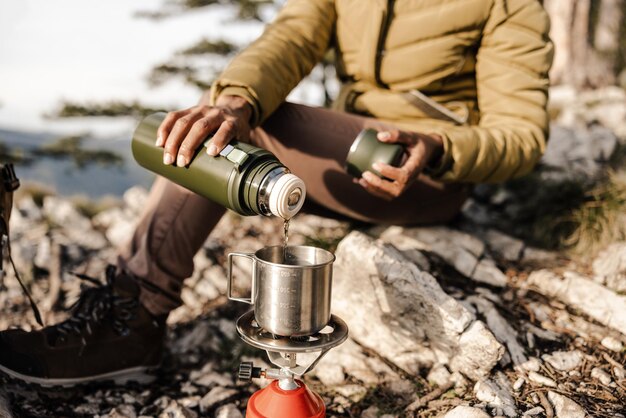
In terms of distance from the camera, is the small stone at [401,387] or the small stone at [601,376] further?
the small stone at [401,387]

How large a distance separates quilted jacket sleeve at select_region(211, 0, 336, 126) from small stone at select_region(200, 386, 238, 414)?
4.50 feet

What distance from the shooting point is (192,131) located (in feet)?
6.52

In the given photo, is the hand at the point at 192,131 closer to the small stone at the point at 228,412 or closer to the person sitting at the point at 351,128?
the person sitting at the point at 351,128

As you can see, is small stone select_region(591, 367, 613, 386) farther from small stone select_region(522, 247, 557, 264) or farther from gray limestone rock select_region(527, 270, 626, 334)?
small stone select_region(522, 247, 557, 264)

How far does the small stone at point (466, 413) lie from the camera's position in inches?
79.5

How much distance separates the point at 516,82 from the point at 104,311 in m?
2.52

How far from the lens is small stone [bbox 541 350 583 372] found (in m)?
2.44

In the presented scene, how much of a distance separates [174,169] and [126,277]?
0.83 m

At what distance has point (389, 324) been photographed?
8.77ft

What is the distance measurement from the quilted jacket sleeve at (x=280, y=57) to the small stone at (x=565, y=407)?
6.03 ft

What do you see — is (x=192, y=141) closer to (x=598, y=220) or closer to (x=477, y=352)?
(x=477, y=352)

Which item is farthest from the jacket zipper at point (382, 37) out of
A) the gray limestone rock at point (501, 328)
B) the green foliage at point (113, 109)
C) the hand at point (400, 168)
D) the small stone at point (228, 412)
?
the green foliage at point (113, 109)

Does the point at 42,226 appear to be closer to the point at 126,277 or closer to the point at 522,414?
the point at 126,277

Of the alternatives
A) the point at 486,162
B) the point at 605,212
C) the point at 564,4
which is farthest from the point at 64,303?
the point at 564,4
